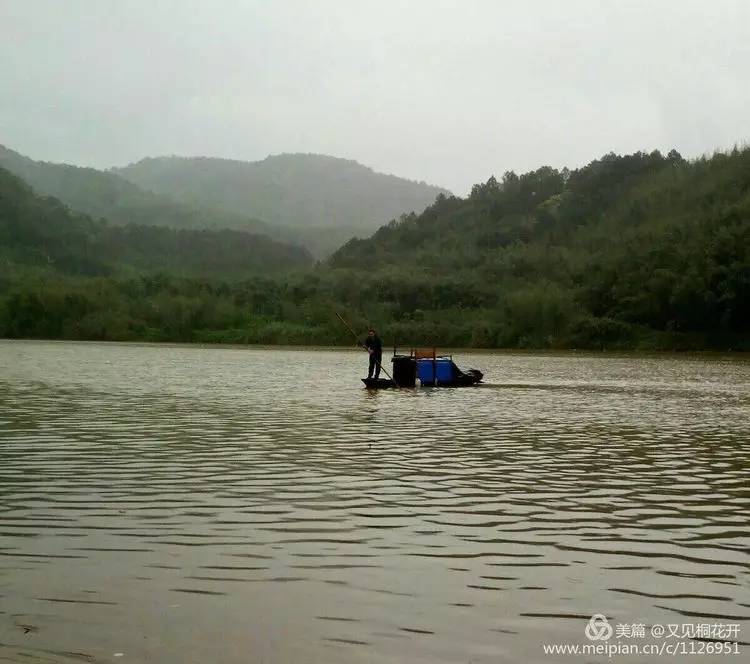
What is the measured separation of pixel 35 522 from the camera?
8.39 metres

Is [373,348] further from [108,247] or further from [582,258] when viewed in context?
[108,247]

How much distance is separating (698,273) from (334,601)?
3176 inches

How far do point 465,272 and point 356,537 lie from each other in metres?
127

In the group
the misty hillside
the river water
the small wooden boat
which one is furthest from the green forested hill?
the river water

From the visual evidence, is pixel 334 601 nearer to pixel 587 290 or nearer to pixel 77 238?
pixel 587 290

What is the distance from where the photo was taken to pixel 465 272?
13375 centimetres

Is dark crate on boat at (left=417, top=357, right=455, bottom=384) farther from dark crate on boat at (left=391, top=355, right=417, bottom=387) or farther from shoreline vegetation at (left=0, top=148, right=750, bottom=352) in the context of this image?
shoreline vegetation at (left=0, top=148, right=750, bottom=352)

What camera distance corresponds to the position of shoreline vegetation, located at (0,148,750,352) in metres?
85.1

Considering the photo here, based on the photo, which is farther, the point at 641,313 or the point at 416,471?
the point at 641,313

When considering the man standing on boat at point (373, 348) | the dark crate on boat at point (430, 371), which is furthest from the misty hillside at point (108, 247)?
the man standing on boat at point (373, 348)

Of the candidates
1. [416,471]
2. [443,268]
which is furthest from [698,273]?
[416,471]

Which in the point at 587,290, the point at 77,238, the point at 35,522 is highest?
the point at 77,238

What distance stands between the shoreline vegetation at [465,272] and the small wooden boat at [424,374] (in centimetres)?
5388

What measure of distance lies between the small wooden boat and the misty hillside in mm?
118032
